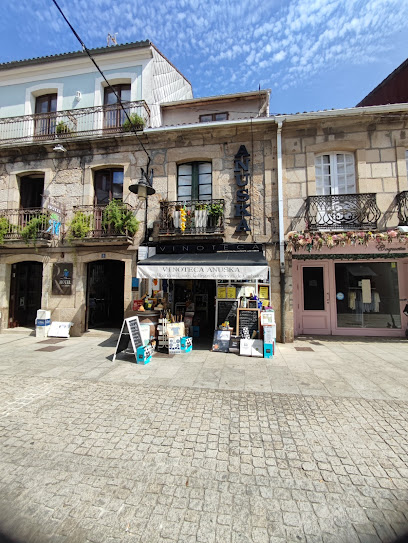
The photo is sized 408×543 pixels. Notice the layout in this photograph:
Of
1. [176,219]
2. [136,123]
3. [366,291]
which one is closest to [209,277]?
[176,219]

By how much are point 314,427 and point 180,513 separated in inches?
78.2

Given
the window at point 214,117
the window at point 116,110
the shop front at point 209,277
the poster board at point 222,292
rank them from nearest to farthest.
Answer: the shop front at point 209,277 → the poster board at point 222,292 → the window at point 116,110 → the window at point 214,117

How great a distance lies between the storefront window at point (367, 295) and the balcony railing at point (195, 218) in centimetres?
454

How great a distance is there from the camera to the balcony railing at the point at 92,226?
844 cm

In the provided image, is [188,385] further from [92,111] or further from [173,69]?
[173,69]

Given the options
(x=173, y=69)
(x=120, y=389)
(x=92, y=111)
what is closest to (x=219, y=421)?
(x=120, y=389)

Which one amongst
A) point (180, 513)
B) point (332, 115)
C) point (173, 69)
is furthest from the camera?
point (173, 69)

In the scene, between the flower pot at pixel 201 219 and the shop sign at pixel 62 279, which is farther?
the shop sign at pixel 62 279

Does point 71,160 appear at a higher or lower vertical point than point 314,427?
higher

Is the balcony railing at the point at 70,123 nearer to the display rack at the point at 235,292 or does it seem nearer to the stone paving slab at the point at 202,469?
the display rack at the point at 235,292

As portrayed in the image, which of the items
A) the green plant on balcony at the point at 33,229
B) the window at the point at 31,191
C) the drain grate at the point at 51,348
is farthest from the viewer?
the window at the point at 31,191

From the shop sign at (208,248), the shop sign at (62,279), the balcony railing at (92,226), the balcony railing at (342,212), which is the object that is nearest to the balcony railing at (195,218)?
the shop sign at (208,248)

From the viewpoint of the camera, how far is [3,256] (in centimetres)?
941

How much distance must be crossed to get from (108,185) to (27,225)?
10.2 feet
